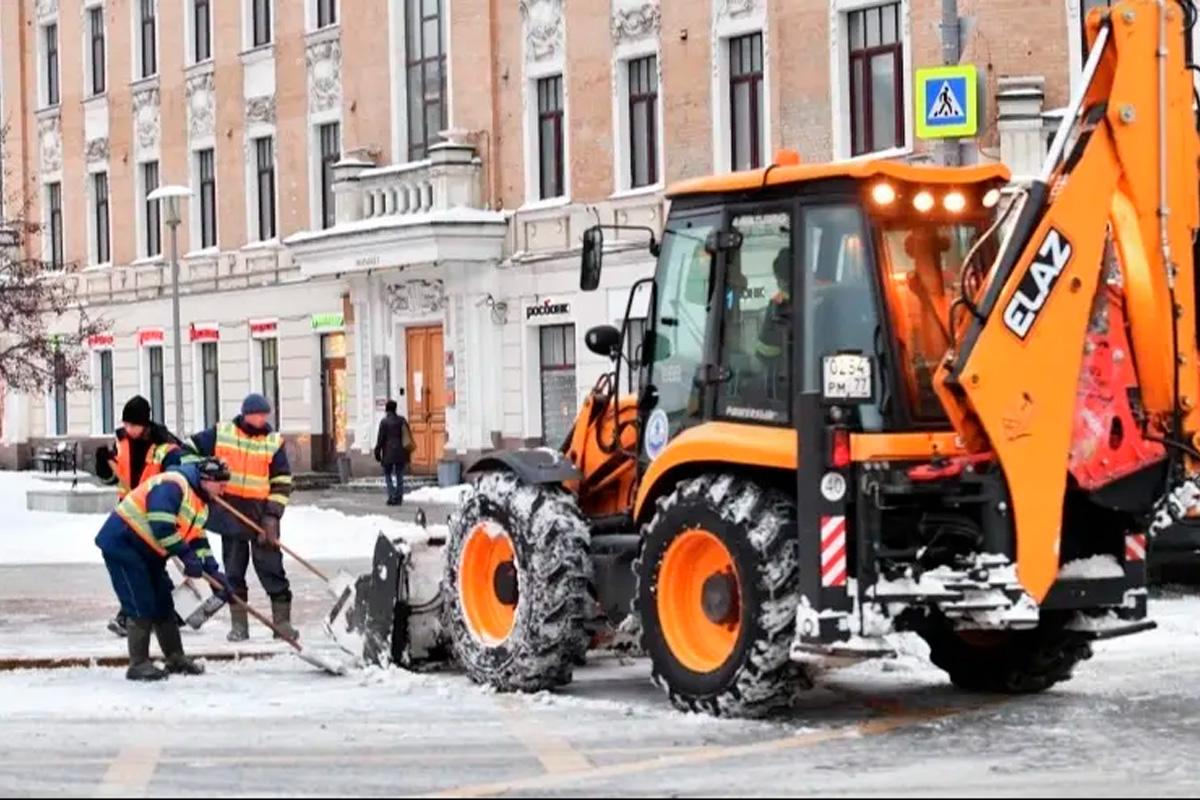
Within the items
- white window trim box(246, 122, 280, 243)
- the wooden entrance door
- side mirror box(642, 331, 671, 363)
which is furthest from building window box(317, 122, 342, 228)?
side mirror box(642, 331, 671, 363)

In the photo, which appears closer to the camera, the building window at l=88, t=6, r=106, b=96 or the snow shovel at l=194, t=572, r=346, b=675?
the snow shovel at l=194, t=572, r=346, b=675

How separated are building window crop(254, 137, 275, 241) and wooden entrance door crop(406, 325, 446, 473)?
523 centimetres

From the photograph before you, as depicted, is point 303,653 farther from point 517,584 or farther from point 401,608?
point 517,584

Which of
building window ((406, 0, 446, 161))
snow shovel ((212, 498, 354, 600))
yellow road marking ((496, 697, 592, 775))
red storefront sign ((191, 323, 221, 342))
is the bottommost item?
yellow road marking ((496, 697, 592, 775))

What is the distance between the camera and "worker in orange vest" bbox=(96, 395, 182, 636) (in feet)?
55.1

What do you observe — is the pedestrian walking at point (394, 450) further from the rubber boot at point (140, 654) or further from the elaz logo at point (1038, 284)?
the elaz logo at point (1038, 284)

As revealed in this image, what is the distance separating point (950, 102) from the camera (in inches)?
843

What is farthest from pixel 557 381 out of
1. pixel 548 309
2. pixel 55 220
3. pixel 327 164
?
pixel 55 220

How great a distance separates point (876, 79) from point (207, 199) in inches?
687

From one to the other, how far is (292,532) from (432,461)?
11011 mm

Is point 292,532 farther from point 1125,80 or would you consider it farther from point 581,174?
point 1125,80

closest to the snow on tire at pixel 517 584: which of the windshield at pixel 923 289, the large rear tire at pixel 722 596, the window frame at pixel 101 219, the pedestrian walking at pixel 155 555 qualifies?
the large rear tire at pixel 722 596

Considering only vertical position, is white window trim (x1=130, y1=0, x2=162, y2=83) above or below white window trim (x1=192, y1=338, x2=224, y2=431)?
above

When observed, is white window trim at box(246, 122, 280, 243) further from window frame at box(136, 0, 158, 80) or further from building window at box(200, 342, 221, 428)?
window frame at box(136, 0, 158, 80)
